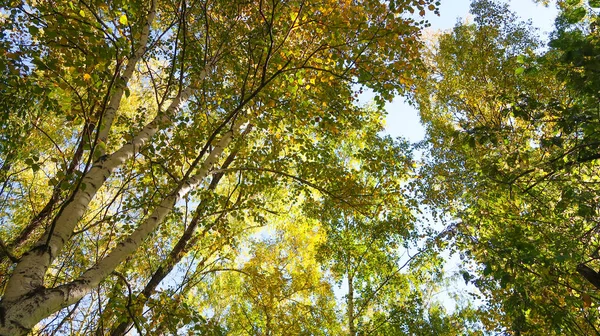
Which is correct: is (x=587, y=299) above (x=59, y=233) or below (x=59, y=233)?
below

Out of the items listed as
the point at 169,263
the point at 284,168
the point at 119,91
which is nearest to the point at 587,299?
the point at 284,168

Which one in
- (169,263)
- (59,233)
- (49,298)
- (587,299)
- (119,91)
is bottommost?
(49,298)

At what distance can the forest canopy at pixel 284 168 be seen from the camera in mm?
3027

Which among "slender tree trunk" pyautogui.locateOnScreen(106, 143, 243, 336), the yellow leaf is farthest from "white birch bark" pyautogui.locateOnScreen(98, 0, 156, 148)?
the yellow leaf

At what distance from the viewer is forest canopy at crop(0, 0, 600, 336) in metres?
3.03

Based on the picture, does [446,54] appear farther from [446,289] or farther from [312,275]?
[446,289]

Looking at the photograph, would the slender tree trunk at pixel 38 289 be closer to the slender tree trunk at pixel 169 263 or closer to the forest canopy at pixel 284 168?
the forest canopy at pixel 284 168

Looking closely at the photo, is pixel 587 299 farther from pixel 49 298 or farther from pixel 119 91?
pixel 119 91

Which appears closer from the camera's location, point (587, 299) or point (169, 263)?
point (587, 299)

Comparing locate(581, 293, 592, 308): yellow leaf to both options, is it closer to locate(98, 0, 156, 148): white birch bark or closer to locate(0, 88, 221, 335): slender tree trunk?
locate(0, 88, 221, 335): slender tree trunk

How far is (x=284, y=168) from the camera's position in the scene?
5773 millimetres

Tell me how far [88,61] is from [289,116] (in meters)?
3.06

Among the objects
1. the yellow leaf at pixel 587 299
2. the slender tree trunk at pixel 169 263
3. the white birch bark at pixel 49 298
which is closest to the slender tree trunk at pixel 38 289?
the white birch bark at pixel 49 298

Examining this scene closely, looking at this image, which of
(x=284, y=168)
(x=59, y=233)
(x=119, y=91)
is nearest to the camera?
(x=59, y=233)
